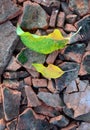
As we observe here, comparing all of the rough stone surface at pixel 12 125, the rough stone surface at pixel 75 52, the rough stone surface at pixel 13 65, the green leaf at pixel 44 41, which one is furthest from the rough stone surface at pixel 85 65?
the rough stone surface at pixel 12 125


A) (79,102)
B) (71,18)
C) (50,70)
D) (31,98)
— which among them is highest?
(71,18)

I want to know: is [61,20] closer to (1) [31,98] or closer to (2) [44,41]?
(2) [44,41]

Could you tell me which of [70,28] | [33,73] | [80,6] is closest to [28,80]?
[33,73]

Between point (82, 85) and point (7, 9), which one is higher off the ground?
point (7, 9)

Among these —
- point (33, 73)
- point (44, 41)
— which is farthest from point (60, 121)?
point (44, 41)

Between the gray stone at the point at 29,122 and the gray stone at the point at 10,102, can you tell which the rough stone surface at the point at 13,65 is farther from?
the gray stone at the point at 29,122

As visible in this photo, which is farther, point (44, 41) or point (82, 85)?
point (82, 85)

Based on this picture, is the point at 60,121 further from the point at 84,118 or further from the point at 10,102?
the point at 10,102
